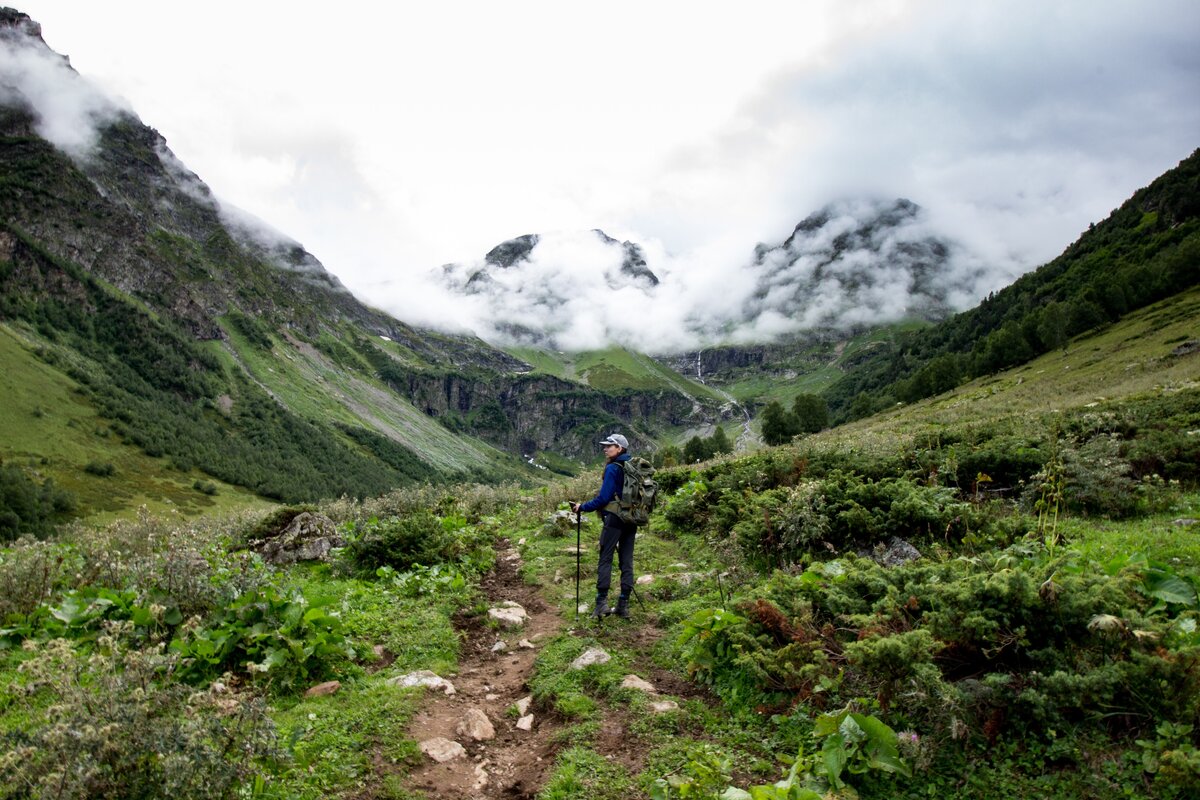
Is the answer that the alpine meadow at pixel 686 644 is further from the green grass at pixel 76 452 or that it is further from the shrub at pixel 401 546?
the green grass at pixel 76 452

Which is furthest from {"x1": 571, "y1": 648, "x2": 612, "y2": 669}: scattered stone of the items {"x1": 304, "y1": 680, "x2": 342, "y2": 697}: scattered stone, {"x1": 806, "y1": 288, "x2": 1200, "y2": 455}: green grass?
{"x1": 806, "y1": 288, "x2": 1200, "y2": 455}: green grass

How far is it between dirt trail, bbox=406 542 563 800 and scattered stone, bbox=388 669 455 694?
5.2 inches

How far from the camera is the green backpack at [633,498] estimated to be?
32.9 ft

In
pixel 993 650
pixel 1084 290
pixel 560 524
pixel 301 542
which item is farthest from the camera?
pixel 1084 290

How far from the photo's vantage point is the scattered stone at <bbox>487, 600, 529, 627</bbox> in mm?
10086

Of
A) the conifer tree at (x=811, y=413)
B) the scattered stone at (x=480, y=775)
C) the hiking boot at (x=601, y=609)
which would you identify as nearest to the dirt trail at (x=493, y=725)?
the scattered stone at (x=480, y=775)

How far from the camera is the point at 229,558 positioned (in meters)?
10.5

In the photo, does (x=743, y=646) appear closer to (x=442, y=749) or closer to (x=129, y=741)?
(x=442, y=749)

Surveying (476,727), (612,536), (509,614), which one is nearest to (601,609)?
(612,536)

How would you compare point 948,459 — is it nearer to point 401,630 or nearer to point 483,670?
point 483,670

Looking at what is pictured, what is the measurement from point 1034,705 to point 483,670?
21.5 ft

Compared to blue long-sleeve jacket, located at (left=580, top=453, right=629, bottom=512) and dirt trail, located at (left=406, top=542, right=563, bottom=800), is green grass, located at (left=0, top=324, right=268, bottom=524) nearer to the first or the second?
dirt trail, located at (left=406, top=542, right=563, bottom=800)

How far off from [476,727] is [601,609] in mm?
3524

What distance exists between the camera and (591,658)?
8133 mm
